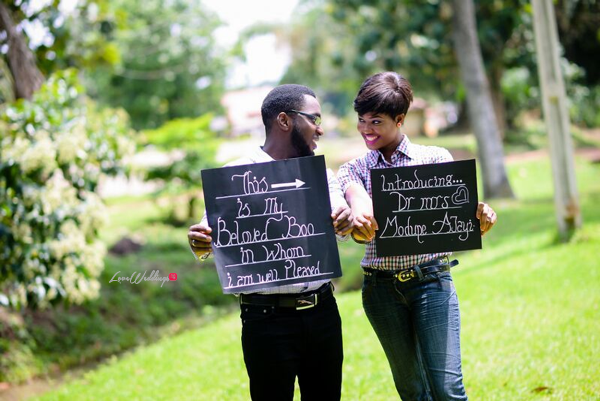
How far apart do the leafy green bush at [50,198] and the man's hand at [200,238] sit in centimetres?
395

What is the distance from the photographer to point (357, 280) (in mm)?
11922

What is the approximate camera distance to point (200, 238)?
3164mm

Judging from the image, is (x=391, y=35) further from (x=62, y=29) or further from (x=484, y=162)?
(x=62, y=29)

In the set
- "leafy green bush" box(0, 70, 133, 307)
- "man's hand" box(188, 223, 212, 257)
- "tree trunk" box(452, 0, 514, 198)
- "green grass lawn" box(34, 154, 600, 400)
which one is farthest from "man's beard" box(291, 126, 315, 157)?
"tree trunk" box(452, 0, 514, 198)

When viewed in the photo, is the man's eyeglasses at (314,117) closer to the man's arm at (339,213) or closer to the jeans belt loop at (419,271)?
the man's arm at (339,213)

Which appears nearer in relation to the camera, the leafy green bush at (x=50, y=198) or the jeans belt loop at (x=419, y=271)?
the jeans belt loop at (x=419, y=271)

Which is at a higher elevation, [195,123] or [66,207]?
[195,123]

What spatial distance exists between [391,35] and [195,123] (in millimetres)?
8674

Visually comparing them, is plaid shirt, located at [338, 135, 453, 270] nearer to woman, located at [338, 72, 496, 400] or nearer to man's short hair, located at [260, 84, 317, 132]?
woman, located at [338, 72, 496, 400]

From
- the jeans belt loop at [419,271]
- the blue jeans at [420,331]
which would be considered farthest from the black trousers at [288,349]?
the jeans belt loop at [419,271]

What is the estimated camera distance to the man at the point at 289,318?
3.17m

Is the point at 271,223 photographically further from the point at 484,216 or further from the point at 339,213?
the point at 484,216

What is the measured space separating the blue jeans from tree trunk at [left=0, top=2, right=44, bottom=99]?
6851 mm

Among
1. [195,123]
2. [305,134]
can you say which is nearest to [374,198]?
[305,134]
